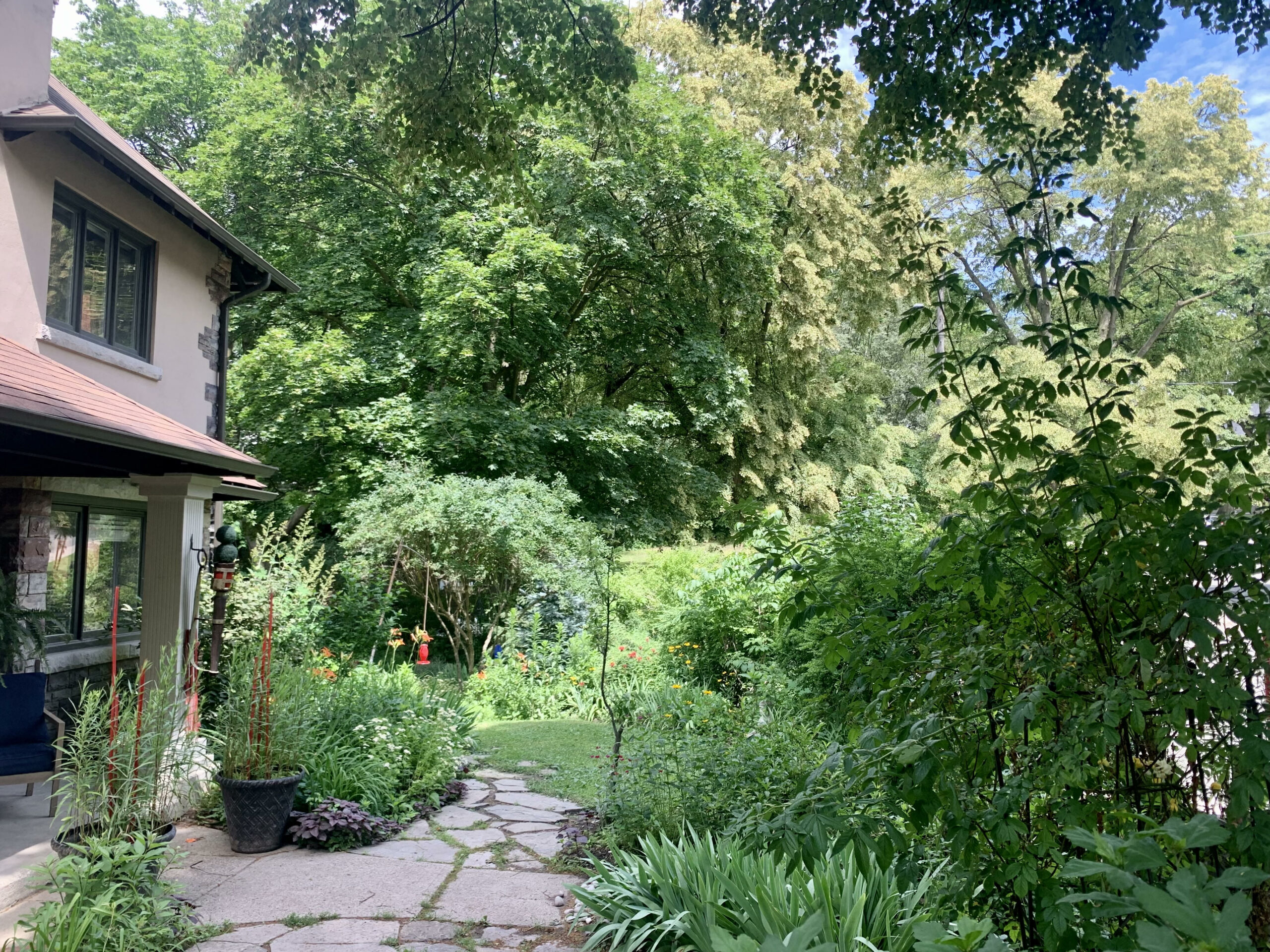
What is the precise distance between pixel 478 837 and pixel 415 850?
46 centimetres

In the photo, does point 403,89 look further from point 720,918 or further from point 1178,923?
point 1178,923

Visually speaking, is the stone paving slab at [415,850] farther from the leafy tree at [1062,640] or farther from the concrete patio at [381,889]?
the leafy tree at [1062,640]

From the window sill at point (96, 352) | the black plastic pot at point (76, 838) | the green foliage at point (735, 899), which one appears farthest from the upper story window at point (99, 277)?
the green foliage at point (735, 899)

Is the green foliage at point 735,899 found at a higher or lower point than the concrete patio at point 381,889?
higher

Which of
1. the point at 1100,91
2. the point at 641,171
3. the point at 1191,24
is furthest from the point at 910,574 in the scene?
the point at 641,171

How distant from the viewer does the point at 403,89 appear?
5203 millimetres

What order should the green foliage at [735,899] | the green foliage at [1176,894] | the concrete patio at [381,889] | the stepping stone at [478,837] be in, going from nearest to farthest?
the green foliage at [1176,894]
the green foliage at [735,899]
the concrete patio at [381,889]
the stepping stone at [478,837]

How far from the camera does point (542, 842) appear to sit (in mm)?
5598

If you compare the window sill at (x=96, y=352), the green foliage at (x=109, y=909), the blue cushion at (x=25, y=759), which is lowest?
the green foliage at (x=109, y=909)

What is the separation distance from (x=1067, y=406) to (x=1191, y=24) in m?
12.8

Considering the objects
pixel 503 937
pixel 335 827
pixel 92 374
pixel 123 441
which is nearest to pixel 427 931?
pixel 503 937

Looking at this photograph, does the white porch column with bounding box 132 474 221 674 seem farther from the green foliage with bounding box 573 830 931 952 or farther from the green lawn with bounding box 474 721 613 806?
the green foliage with bounding box 573 830 931 952

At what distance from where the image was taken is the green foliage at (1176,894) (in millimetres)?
941

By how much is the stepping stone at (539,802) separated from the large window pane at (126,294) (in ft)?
16.7
